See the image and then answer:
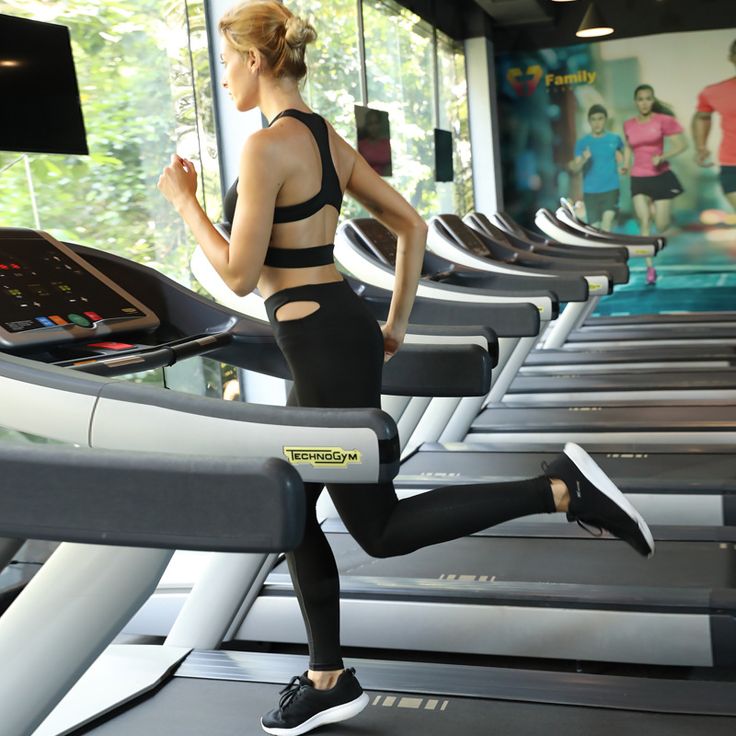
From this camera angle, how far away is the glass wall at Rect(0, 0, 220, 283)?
3.56 m

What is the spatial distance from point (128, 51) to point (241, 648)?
8.23 feet

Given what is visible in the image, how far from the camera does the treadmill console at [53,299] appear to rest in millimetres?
1957

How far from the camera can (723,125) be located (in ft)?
29.7

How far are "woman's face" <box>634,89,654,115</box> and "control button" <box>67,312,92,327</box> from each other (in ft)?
26.6

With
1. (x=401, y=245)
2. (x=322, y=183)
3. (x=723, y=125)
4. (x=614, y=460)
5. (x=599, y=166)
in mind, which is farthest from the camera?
(x=599, y=166)

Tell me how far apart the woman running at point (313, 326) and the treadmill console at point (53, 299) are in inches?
14.0

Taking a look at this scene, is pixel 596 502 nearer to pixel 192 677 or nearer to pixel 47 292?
pixel 192 677

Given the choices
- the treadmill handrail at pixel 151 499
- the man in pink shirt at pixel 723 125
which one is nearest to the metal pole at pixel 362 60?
the man in pink shirt at pixel 723 125

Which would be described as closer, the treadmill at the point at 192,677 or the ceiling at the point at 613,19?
the treadmill at the point at 192,677

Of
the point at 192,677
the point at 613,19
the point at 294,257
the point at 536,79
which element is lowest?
the point at 192,677

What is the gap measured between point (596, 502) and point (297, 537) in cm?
108

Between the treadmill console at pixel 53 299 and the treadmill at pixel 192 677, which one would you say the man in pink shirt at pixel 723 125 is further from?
the treadmill console at pixel 53 299

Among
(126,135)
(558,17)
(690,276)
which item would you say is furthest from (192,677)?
(558,17)

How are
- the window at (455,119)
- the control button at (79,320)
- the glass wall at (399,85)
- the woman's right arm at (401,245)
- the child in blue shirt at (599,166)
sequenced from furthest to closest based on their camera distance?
the child in blue shirt at (599,166)
the window at (455,119)
the glass wall at (399,85)
the woman's right arm at (401,245)
the control button at (79,320)
